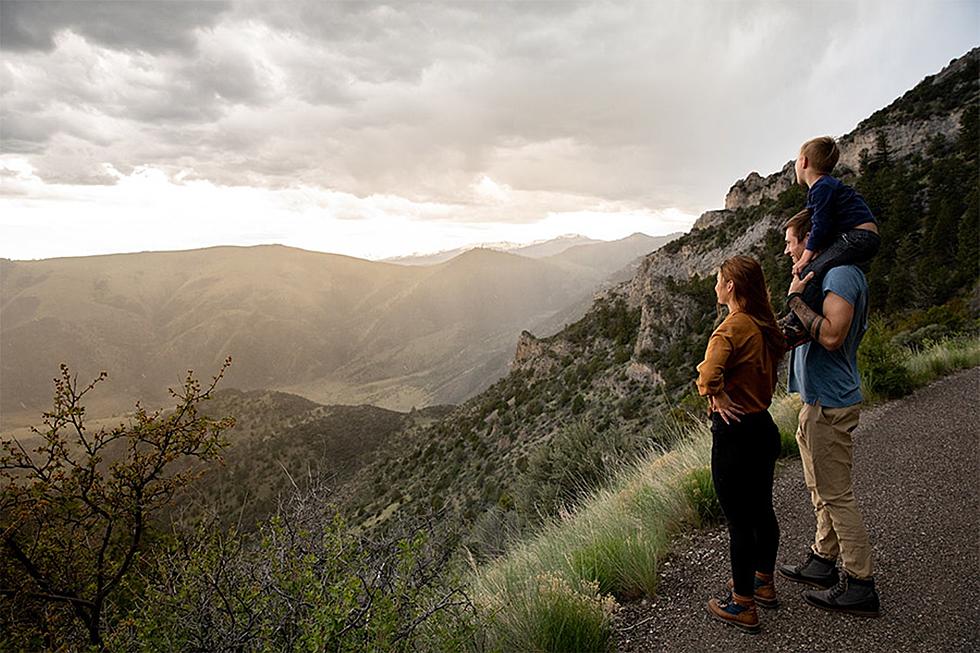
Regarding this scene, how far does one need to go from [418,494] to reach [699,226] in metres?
33.7

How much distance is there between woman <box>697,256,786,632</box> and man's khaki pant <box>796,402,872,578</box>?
34 centimetres

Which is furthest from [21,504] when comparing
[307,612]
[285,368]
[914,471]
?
[285,368]

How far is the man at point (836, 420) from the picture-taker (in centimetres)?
276

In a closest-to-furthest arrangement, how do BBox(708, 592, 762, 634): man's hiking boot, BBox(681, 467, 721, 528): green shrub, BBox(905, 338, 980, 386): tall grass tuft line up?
1. BBox(708, 592, 762, 634): man's hiking boot
2. BBox(681, 467, 721, 528): green shrub
3. BBox(905, 338, 980, 386): tall grass tuft

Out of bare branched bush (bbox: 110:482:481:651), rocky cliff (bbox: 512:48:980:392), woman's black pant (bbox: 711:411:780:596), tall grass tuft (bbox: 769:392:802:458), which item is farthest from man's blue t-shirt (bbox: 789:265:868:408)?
rocky cliff (bbox: 512:48:980:392)

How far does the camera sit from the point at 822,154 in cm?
294

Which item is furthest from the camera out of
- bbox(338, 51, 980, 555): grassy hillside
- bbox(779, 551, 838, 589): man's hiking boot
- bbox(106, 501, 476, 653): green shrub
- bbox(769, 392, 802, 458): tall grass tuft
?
bbox(338, 51, 980, 555): grassy hillside

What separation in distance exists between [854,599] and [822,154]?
2.48 metres

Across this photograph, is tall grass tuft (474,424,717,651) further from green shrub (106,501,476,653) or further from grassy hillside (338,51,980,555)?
grassy hillside (338,51,980,555)

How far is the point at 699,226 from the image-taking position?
45.0 meters

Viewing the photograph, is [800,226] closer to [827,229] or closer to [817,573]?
[827,229]

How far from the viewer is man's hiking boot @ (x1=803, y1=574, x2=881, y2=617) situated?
9.14ft

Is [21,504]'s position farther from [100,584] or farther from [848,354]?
[848,354]

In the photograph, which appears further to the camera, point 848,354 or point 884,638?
point 848,354
